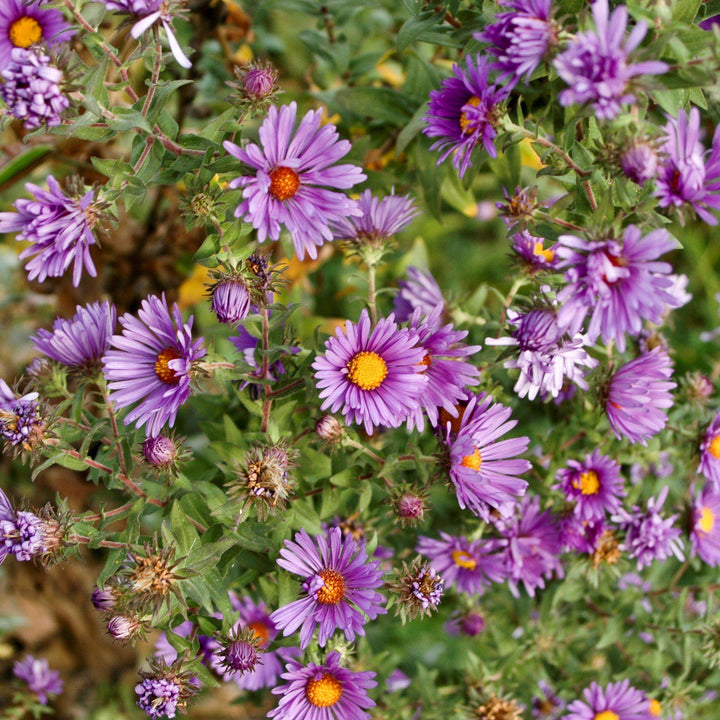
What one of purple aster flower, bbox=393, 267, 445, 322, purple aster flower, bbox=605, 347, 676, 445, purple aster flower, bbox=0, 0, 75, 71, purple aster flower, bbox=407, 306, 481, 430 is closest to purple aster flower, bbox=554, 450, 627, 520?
purple aster flower, bbox=605, 347, 676, 445

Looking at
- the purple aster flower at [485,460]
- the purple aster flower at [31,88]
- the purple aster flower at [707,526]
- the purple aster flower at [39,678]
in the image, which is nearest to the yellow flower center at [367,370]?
the purple aster flower at [485,460]

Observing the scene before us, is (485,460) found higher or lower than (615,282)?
lower

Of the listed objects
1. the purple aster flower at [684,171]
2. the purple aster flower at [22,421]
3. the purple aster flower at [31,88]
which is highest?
the purple aster flower at [31,88]

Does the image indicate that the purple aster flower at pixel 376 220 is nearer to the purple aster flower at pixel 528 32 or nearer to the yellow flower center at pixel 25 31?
the purple aster flower at pixel 528 32

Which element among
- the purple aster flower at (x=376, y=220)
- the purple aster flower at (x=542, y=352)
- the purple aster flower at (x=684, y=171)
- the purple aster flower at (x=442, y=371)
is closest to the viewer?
the purple aster flower at (x=684, y=171)

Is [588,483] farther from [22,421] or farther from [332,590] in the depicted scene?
[22,421]

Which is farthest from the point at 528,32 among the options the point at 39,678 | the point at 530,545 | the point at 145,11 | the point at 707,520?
the point at 39,678
